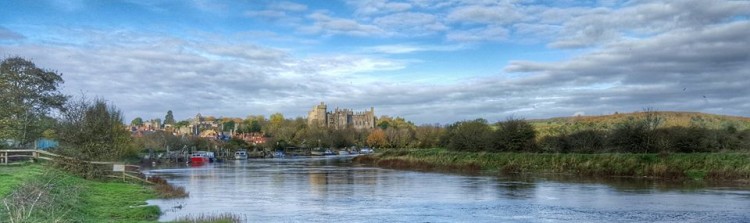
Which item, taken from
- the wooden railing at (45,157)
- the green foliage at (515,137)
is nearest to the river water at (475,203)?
the wooden railing at (45,157)

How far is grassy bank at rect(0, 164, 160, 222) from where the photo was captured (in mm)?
15328

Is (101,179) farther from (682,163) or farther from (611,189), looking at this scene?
(682,163)

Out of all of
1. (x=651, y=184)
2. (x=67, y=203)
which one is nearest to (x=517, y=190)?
(x=651, y=184)

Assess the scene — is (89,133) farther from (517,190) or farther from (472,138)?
(472,138)

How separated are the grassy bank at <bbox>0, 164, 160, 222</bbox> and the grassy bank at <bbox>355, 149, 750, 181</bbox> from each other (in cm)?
3864

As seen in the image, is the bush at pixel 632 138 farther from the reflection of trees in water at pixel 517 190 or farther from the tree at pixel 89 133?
the tree at pixel 89 133

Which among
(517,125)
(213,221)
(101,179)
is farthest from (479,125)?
(213,221)

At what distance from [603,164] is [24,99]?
5046 centimetres

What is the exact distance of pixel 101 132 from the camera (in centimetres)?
4806

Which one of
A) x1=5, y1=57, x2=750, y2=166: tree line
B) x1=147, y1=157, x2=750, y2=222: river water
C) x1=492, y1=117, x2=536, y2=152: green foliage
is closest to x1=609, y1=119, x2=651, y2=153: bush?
x1=5, y1=57, x2=750, y2=166: tree line

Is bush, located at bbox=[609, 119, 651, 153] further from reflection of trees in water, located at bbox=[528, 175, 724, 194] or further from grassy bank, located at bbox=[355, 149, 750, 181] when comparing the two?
reflection of trees in water, located at bbox=[528, 175, 724, 194]

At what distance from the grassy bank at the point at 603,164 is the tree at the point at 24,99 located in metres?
40.5

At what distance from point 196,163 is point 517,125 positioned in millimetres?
61375

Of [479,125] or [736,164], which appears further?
[479,125]
